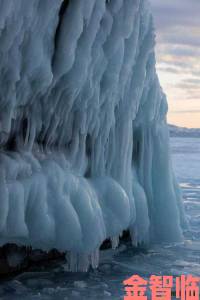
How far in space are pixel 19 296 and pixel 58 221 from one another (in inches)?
30.4

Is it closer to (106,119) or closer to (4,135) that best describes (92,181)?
(106,119)

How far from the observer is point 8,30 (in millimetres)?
4105

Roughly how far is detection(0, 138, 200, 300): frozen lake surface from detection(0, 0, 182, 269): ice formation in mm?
239

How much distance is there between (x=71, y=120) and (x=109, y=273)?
62.2 inches

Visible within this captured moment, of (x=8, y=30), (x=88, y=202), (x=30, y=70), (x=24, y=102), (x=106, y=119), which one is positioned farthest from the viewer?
(x=106, y=119)

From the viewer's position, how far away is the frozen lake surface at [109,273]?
15.2 feet

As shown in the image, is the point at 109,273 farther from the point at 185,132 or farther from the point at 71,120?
the point at 185,132

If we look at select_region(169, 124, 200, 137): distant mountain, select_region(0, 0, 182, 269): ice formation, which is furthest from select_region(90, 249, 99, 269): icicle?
select_region(169, 124, 200, 137): distant mountain

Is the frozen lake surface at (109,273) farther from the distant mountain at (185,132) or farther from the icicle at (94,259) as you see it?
the distant mountain at (185,132)

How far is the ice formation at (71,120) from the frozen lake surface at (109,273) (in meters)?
0.24

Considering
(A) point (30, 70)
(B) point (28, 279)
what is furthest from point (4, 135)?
(B) point (28, 279)

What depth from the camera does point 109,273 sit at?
5348 millimetres

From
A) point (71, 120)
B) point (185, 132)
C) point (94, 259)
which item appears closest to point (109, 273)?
point (94, 259)

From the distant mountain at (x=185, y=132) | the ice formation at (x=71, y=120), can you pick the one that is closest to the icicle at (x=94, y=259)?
the ice formation at (x=71, y=120)
